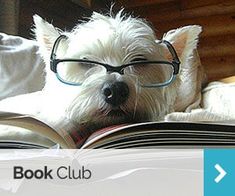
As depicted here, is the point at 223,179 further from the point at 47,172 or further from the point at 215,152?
the point at 47,172

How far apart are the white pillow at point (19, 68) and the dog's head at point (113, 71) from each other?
407 millimetres

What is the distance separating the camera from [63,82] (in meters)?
0.81

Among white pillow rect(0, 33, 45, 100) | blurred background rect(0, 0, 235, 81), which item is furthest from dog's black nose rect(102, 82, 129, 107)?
blurred background rect(0, 0, 235, 81)

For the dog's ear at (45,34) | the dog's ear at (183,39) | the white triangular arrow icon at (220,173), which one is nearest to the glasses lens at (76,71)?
the dog's ear at (45,34)

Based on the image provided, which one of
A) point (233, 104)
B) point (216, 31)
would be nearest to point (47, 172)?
point (233, 104)

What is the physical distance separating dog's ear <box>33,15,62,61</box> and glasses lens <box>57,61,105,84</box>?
0.11 metres

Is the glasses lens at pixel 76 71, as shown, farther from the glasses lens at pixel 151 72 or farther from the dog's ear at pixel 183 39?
the dog's ear at pixel 183 39

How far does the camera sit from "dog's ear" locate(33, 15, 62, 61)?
939 millimetres

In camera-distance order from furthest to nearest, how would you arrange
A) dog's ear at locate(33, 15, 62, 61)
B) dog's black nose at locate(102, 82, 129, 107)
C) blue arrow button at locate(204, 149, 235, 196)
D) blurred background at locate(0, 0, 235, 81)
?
blurred background at locate(0, 0, 235, 81) < dog's ear at locate(33, 15, 62, 61) < dog's black nose at locate(102, 82, 129, 107) < blue arrow button at locate(204, 149, 235, 196)

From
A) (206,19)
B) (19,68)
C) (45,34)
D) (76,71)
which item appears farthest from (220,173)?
(206,19)

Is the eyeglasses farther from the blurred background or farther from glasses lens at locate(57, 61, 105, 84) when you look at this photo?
the blurred background

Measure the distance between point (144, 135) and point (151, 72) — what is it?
0.29 meters

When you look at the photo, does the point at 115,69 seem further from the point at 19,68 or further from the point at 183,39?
the point at 19,68

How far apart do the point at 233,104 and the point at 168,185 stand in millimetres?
1238
